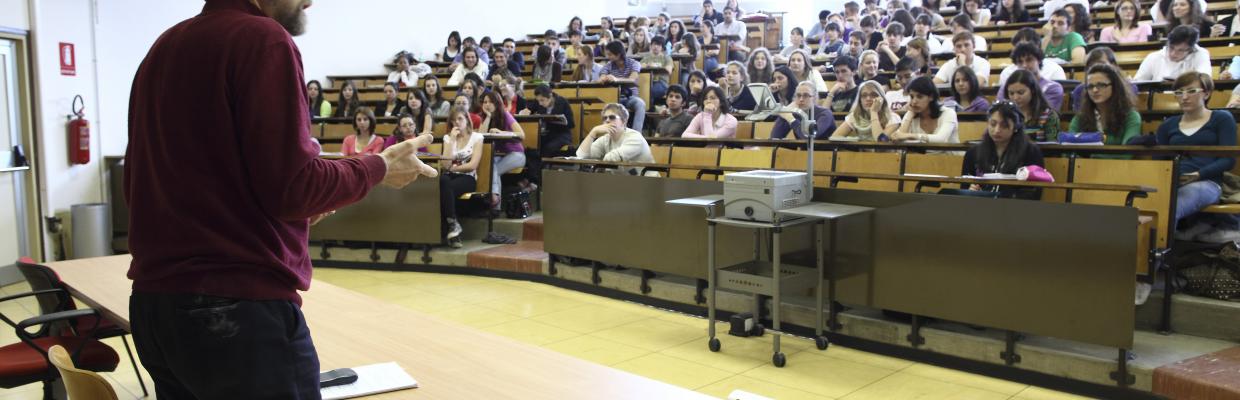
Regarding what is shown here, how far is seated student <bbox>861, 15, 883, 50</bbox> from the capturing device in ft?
29.0

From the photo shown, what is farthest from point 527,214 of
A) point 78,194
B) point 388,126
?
point 78,194

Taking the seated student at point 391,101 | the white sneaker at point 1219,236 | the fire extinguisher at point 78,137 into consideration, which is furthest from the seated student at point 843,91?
the fire extinguisher at point 78,137

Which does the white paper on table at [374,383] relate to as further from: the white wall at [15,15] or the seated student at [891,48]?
the seated student at [891,48]

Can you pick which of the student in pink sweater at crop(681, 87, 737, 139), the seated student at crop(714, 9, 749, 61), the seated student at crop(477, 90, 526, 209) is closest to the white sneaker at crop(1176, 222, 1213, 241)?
the student in pink sweater at crop(681, 87, 737, 139)

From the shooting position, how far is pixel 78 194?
675 centimetres

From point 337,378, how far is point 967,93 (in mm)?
4885

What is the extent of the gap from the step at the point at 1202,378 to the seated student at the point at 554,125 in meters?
4.79

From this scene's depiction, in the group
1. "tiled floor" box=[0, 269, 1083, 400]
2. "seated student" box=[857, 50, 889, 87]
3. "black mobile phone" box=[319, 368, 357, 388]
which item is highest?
"seated student" box=[857, 50, 889, 87]

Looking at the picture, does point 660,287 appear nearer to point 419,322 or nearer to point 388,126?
point 419,322

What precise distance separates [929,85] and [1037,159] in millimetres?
1071

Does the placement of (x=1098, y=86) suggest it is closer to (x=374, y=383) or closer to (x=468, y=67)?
(x=374, y=383)

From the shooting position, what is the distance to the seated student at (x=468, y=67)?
9703mm

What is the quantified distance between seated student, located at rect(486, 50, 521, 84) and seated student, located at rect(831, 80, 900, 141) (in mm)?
3953

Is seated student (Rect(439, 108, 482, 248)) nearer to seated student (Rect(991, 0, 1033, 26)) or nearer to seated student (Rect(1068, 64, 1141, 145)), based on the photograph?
seated student (Rect(1068, 64, 1141, 145))
